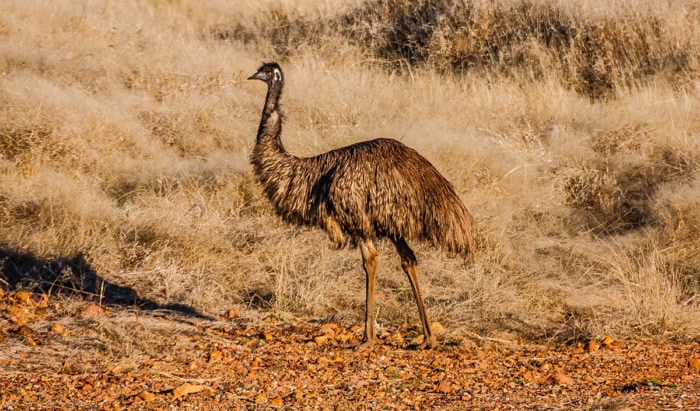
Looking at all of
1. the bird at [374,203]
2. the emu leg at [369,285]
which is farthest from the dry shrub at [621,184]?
the emu leg at [369,285]

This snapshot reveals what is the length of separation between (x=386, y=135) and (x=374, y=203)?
10.7 ft

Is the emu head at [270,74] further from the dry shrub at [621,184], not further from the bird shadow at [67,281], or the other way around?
the dry shrub at [621,184]

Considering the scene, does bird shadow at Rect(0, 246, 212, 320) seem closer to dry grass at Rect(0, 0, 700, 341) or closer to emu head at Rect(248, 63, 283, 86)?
dry grass at Rect(0, 0, 700, 341)

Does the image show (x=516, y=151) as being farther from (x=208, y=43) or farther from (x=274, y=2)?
(x=274, y=2)

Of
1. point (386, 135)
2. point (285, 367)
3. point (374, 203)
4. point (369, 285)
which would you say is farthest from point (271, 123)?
point (386, 135)

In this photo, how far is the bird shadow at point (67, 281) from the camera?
6.85m

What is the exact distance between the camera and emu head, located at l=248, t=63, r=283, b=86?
21.9 feet

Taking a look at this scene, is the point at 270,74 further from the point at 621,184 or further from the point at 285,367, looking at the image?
the point at 621,184

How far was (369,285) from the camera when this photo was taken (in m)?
6.16

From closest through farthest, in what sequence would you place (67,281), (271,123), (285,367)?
1. (285,367)
2. (271,123)
3. (67,281)

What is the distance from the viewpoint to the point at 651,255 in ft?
23.2

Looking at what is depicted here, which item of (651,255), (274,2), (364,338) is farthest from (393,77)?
(364,338)

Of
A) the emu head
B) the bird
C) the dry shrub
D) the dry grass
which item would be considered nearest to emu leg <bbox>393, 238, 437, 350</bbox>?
the bird

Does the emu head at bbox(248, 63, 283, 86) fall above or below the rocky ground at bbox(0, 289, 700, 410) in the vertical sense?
above
